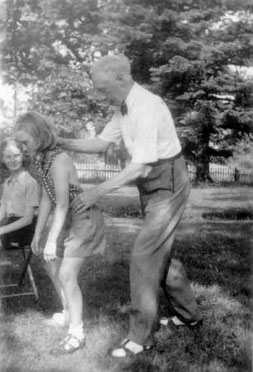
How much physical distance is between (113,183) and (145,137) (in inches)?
11.5

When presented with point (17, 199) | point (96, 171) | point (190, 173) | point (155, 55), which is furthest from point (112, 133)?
point (96, 171)

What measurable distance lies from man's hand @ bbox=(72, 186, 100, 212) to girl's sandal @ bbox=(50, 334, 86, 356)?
733mm

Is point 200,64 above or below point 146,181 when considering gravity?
above

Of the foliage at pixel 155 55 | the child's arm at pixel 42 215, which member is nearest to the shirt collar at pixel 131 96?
the child's arm at pixel 42 215

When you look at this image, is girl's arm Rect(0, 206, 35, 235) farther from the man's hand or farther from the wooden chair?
the man's hand

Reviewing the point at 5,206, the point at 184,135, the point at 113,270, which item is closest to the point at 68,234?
the point at 5,206

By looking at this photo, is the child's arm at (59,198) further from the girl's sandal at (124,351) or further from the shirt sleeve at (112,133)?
the girl's sandal at (124,351)

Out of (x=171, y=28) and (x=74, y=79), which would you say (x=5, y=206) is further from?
(x=74, y=79)

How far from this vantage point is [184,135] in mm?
22078

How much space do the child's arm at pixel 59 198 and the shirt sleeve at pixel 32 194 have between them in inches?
33.8

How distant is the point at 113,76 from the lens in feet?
9.93

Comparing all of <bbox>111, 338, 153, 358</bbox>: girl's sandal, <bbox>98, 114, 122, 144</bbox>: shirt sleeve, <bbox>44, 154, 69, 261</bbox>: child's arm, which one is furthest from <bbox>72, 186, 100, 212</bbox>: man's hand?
<bbox>111, 338, 153, 358</bbox>: girl's sandal

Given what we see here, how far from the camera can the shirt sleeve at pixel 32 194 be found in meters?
4.03

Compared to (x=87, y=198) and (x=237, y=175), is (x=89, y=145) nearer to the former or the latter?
(x=87, y=198)
